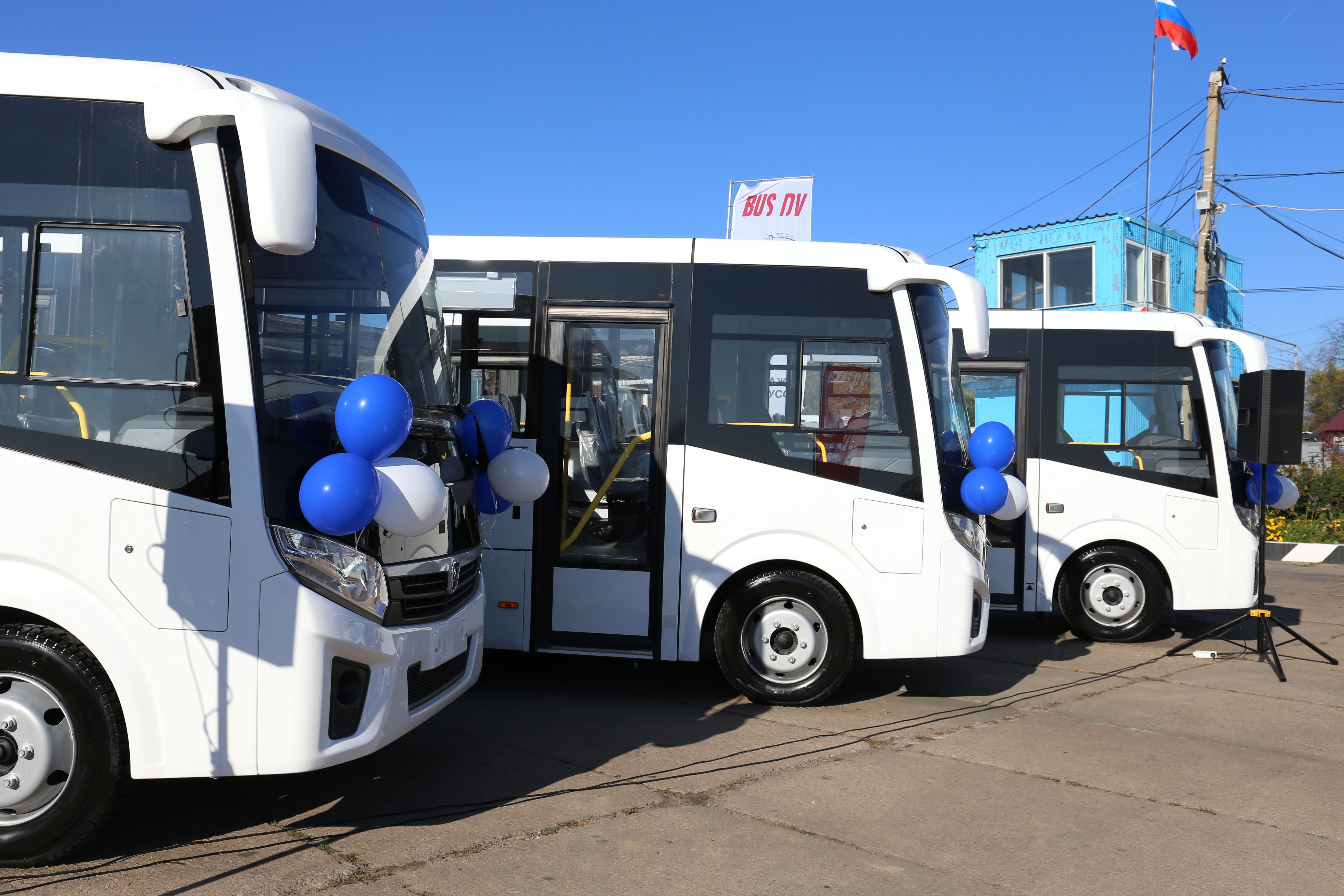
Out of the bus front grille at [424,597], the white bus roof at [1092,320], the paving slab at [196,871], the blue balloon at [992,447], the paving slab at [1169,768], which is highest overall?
the white bus roof at [1092,320]

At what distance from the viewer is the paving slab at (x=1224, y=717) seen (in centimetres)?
623

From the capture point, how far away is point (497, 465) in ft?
17.4

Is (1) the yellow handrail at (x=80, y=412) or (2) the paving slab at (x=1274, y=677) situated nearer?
(1) the yellow handrail at (x=80, y=412)

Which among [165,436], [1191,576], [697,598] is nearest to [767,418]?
[697,598]

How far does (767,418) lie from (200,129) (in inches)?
146

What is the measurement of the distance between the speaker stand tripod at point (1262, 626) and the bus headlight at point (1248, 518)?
0.19 m

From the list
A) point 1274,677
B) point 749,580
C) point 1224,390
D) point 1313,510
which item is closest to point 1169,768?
point 749,580

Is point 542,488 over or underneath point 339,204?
underneath

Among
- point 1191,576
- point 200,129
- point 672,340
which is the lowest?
point 1191,576

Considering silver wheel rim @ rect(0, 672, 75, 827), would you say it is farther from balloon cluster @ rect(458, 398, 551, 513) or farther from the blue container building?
the blue container building

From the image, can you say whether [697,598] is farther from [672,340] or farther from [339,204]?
[339,204]

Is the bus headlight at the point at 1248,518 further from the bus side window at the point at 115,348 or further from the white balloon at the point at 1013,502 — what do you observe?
the bus side window at the point at 115,348

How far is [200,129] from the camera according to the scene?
3936 mm

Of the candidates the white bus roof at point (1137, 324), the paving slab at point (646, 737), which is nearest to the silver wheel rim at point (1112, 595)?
the white bus roof at point (1137, 324)
